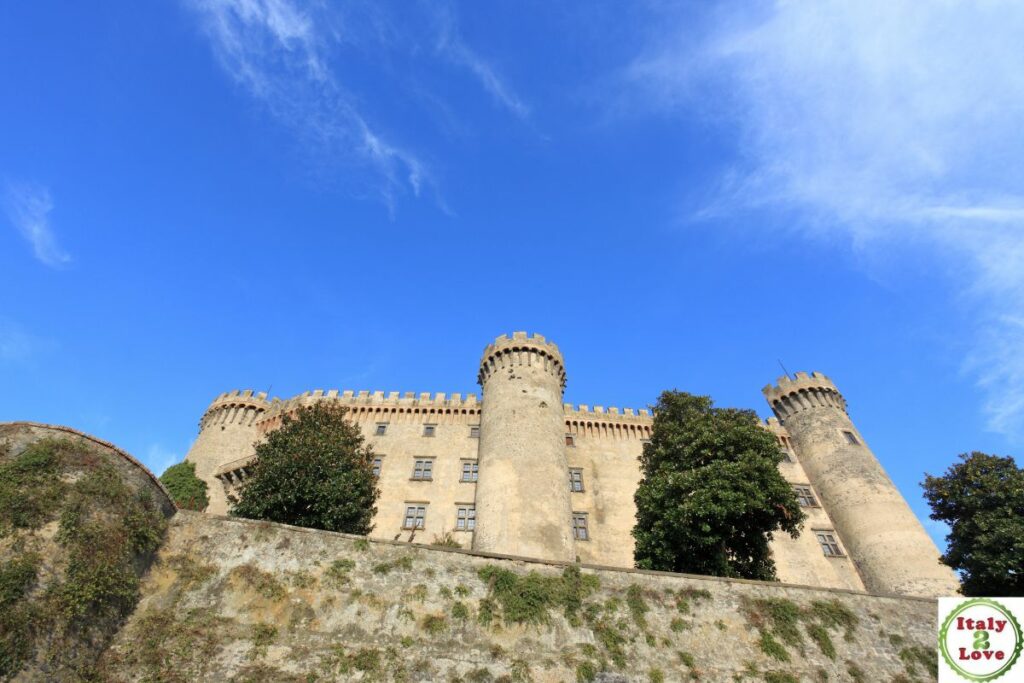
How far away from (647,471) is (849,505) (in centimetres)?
1461

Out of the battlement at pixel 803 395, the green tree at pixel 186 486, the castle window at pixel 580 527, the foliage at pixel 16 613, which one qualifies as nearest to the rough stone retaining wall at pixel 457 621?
the foliage at pixel 16 613

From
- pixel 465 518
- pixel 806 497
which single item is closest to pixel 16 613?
pixel 465 518

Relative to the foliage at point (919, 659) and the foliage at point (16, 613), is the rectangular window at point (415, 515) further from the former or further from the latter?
the foliage at point (919, 659)

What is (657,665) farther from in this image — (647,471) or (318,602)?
(647,471)

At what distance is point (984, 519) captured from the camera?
22016 millimetres

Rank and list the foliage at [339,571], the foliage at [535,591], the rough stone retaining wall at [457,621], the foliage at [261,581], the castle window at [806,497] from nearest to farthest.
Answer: the rough stone retaining wall at [457,621]
the foliage at [261,581]
the foliage at [339,571]
the foliage at [535,591]
the castle window at [806,497]

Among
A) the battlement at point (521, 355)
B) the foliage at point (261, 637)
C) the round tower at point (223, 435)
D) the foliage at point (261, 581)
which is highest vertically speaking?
the battlement at point (521, 355)

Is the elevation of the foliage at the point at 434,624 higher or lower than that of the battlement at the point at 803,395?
lower

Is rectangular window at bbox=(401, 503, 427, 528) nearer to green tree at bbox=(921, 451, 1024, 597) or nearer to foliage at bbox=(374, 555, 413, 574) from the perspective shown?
foliage at bbox=(374, 555, 413, 574)

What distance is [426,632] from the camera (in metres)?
15.4

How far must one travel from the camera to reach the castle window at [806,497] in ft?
116

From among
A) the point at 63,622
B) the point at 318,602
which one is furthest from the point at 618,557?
the point at 63,622

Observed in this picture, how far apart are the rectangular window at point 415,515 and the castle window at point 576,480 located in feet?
29.4

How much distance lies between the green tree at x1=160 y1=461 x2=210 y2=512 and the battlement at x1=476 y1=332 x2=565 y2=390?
17434 millimetres
